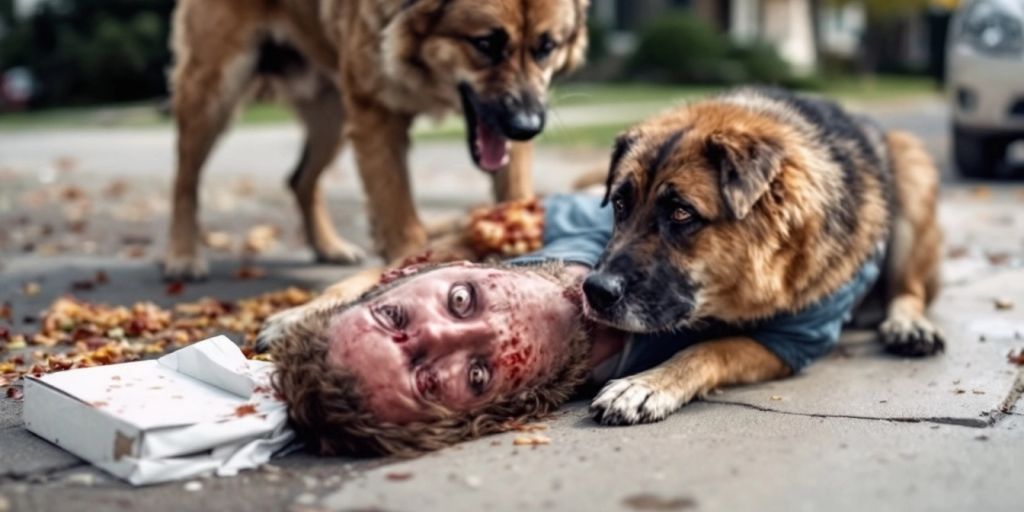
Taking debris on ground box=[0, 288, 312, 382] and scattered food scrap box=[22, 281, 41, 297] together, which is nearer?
debris on ground box=[0, 288, 312, 382]

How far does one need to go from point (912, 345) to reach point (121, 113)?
18.8 metres

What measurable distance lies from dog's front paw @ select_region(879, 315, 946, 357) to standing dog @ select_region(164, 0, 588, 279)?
1845mm

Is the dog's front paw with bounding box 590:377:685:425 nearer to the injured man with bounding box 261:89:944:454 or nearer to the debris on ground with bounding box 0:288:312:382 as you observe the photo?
A: the injured man with bounding box 261:89:944:454

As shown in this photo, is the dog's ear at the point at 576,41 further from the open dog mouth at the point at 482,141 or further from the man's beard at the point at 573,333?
the man's beard at the point at 573,333

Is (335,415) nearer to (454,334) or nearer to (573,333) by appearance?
(454,334)

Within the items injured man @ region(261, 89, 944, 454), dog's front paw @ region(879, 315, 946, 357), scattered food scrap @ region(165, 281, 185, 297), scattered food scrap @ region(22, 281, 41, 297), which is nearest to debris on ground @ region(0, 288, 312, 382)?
scattered food scrap @ region(165, 281, 185, 297)

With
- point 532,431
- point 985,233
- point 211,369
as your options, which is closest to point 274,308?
point 211,369

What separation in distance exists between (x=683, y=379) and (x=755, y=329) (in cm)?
60

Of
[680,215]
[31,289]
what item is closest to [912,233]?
[680,215]

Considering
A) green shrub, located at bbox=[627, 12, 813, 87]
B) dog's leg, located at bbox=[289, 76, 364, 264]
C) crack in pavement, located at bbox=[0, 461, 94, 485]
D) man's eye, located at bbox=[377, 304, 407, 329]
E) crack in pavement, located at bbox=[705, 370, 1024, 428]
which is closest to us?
crack in pavement, located at bbox=[0, 461, 94, 485]

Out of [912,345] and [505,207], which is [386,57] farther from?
[912,345]

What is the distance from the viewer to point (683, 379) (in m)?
4.33

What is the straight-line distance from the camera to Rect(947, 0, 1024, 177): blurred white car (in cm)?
1070

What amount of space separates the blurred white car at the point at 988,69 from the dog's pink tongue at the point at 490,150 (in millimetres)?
6183
